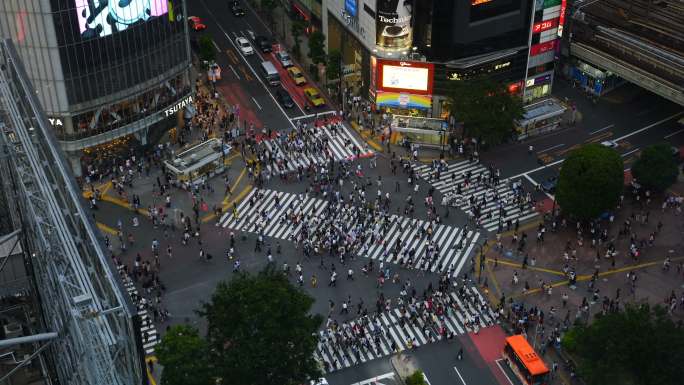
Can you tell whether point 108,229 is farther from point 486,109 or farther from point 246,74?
point 486,109

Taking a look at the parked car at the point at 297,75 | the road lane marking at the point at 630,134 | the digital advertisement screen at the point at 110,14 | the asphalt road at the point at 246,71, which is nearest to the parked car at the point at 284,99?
the asphalt road at the point at 246,71

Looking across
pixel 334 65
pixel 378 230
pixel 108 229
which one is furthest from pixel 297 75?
pixel 108 229

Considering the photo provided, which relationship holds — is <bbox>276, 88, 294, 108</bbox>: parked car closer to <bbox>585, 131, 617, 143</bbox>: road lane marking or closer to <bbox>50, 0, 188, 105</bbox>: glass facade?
<bbox>50, 0, 188, 105</bbox>: glass facade

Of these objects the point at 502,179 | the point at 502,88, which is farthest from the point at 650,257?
the point at 502,88

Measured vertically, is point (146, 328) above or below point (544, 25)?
below

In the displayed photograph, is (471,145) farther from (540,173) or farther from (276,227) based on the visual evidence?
(276,227)

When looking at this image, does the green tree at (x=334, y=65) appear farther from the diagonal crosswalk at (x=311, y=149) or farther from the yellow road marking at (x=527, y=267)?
the yellow road marking at (x=527, y=267)
